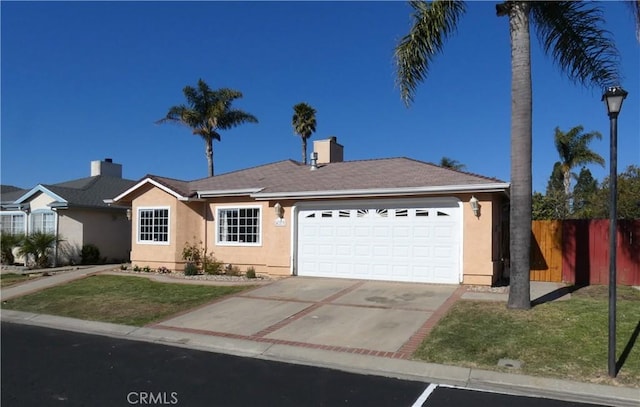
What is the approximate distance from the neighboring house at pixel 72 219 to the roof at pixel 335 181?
4271 millimetres

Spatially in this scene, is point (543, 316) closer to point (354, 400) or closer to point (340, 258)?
point (354, 400)

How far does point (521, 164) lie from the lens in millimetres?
9867

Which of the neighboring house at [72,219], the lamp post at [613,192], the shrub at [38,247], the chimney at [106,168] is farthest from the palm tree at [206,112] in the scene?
the lamp post at [613,192]

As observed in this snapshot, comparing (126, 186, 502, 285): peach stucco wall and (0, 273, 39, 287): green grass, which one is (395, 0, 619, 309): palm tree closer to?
(126, 186, 502, 285): peach stucco wall

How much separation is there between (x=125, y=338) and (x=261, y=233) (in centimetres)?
774

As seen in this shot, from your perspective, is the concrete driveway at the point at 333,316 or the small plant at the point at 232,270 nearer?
the concrete driveway at the point at 333,316

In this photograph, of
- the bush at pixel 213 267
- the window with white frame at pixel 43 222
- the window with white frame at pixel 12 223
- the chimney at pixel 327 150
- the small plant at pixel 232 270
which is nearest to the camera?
the small plant at pixel 232 270

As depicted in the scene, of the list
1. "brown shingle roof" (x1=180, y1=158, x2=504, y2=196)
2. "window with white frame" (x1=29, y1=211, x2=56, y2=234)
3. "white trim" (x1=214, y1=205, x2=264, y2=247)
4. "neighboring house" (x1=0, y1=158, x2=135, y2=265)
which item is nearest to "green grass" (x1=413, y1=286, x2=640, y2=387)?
"brown shingle roof" (x1=180, y1=158, x2=504, y2=196)

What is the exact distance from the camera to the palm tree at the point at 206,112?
32.8 metres

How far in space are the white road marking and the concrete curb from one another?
0.20 m

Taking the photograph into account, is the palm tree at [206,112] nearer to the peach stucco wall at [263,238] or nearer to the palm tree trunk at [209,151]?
the palm tree trunk at [209,151]

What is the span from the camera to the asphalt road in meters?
5.66

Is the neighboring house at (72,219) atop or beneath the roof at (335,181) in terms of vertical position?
beneath

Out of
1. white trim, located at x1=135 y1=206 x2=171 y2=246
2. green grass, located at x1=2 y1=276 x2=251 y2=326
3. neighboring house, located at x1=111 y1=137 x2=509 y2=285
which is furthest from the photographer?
white trim, located at x1=135 y1=206 x2=171 y2=246
